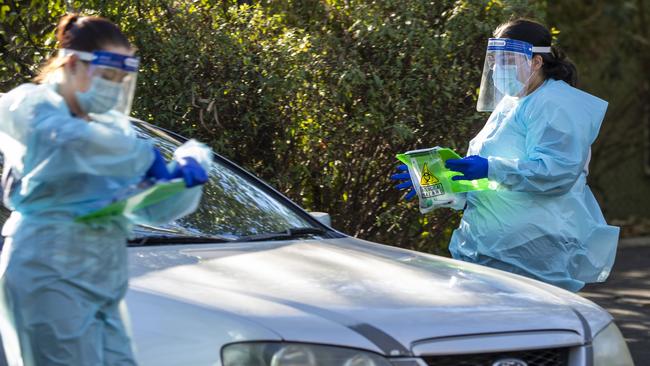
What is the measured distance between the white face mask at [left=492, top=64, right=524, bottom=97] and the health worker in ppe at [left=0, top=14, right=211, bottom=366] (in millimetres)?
1885

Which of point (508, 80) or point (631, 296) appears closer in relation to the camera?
point (508, 80)

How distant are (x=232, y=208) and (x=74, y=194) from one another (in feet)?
5.23

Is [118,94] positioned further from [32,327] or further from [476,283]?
[476,283]

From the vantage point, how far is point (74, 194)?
2.93 meters

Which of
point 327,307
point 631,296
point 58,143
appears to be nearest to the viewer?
point 58,143

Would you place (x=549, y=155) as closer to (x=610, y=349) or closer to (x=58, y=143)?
(x=610, y=349)

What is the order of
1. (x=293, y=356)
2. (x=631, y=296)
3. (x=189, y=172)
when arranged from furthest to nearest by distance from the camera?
(x=631, y=296) → (x=293, y=356) → (x=189, y=172)

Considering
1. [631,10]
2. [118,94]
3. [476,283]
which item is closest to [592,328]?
[476,283]

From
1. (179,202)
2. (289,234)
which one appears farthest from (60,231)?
(289,234)

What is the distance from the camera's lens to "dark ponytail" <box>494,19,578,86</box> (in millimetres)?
4594

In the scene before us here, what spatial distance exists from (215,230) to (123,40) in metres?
1.34

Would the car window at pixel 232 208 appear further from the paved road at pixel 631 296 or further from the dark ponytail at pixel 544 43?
the paved road at pixel 631 296

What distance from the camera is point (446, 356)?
3.35m

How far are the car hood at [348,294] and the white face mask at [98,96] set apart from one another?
631mm
